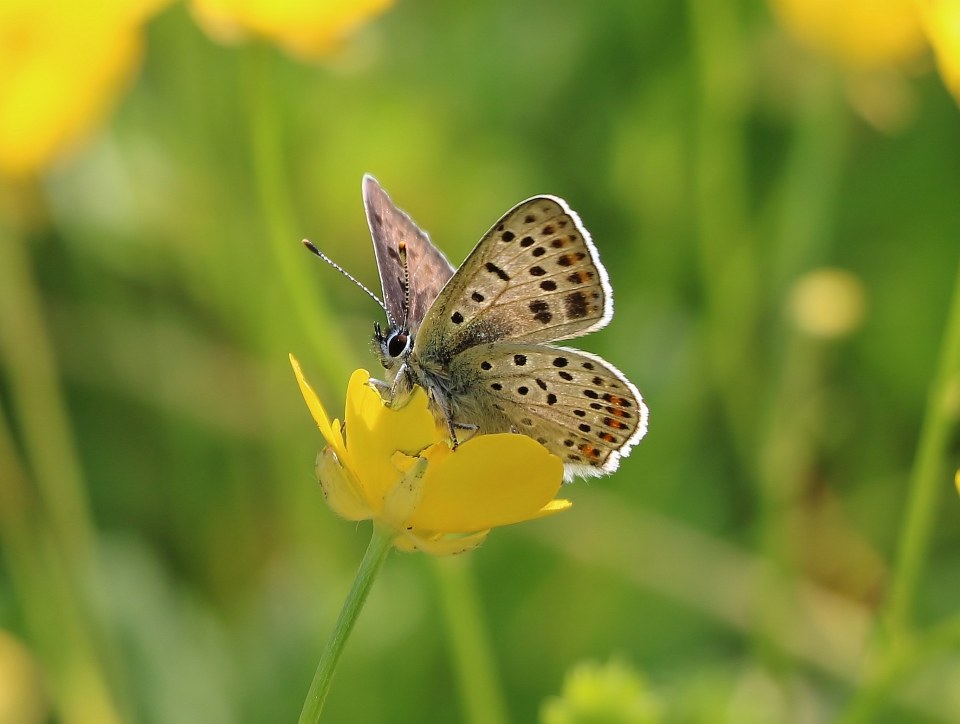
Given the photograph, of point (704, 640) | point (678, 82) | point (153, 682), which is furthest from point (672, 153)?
point (153, 682)

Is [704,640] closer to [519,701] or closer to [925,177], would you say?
[519,701]

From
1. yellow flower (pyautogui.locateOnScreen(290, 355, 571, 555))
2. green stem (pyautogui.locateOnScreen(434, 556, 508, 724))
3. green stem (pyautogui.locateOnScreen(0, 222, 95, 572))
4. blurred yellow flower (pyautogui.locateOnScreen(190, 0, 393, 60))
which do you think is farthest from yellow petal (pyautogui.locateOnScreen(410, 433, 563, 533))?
green stem (pyautogui.locateOnScreen(0, 222, 95, 572))

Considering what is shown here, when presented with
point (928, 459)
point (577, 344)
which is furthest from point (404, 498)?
point (577, 344)

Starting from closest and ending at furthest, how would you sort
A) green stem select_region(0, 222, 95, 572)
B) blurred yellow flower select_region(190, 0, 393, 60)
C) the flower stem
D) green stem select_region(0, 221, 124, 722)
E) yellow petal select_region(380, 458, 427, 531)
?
the flower stem → yellow petal select_region(380, 458, 427, 531) → blurred yellow flower select_region(190, 0, 393, 60) → green stem select_region(0, 221, 124, 722) → green stem select_region(0, 222, 95, 572)

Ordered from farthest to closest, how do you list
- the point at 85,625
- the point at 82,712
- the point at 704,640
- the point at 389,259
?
the point at 704,640 → the point at 85,625 → the point at 82,712 → the point at 389,259

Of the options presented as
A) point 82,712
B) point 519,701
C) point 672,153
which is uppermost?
point 672,153

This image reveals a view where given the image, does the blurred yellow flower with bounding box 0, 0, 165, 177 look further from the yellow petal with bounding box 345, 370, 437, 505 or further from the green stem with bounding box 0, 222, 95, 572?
the yellow petal with bounding box 345, 370, 437, 505

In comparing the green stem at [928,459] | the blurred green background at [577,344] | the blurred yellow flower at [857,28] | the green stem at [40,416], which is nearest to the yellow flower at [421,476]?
the green stem at [928,459]
